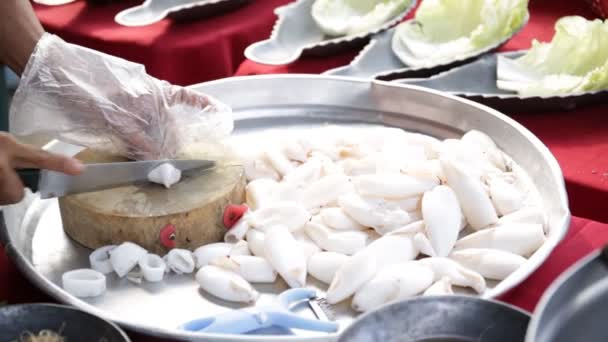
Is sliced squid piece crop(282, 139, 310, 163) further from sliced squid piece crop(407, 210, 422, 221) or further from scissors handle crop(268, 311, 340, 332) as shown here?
scissors handle crop(268, 311, 340, 332)

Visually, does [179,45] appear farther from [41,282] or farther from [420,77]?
[41,282]

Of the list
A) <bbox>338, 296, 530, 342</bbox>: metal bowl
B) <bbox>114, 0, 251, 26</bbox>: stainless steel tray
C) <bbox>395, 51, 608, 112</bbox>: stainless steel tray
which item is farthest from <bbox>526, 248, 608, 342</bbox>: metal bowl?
<bbox>114, 0, 251, 26</bbox>: stainless steel tray

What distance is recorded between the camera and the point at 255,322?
1.01 m

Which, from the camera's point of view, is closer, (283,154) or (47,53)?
(47,53)

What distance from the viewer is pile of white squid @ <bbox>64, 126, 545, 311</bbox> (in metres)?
1.09

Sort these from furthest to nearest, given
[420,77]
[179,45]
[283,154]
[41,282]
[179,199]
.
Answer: [179,45] < [420,77] < [283,154] < [179,199] < [41,282]

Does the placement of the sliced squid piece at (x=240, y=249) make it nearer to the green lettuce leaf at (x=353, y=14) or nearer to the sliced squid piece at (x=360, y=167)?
the sliced squid piece at (x=360, y=167)

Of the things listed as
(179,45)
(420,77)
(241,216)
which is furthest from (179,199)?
(179,45)

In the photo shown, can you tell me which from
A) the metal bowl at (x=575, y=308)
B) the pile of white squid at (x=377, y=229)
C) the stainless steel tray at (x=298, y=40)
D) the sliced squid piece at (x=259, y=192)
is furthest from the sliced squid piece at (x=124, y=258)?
the stainless steel tray at (x=298, y=40)

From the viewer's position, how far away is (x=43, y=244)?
128 cm

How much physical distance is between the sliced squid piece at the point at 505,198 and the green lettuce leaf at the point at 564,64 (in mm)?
408

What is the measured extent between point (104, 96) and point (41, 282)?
0.36 metres

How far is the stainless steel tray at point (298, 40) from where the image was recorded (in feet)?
6.22

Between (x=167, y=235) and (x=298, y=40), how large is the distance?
3.11ft
